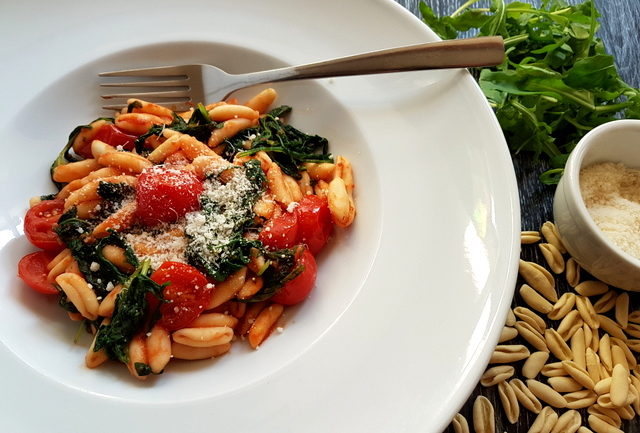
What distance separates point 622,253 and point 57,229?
1849mm

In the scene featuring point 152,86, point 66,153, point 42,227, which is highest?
point 152,86

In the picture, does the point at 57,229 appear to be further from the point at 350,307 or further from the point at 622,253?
the point at 622,253

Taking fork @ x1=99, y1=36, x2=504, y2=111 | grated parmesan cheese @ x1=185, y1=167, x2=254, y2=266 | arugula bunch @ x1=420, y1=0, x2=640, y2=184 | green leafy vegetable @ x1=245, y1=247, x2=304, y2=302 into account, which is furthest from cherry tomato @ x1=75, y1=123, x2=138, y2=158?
arugula bunch @ x1=420, y1=0, x2=640, y2=184

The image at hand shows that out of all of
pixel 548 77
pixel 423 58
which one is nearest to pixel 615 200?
pixel 548 77

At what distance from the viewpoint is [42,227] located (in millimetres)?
2014

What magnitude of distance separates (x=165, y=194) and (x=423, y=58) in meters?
0.96

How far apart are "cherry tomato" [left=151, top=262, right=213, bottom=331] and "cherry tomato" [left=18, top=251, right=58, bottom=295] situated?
0.40 metres

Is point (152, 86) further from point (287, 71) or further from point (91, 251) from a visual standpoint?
point (91, 251)

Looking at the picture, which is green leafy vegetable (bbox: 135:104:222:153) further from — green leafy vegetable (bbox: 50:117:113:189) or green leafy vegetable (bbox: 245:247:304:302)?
green leafy vegetable (bbox: 245:247:304:302)

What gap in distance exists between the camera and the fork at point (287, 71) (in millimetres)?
1928

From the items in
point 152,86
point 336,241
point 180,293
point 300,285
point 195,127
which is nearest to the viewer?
point 180,293

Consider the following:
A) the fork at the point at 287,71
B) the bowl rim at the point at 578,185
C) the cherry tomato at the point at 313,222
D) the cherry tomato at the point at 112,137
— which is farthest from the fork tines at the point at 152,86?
the bowl rim at the point at 578,185

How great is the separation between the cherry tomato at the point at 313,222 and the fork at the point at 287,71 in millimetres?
459

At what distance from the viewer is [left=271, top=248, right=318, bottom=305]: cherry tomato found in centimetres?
191
